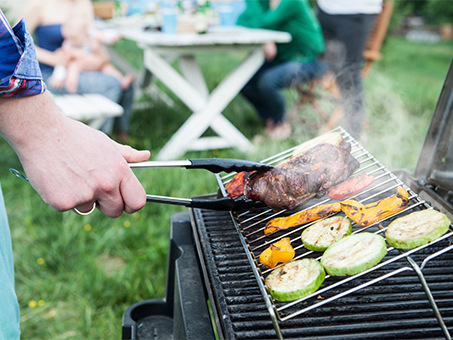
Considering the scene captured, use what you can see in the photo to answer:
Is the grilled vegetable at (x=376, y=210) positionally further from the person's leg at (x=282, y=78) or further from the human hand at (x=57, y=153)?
the person's leg at (x=282, y=78)

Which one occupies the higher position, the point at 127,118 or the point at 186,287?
the point at 186,287

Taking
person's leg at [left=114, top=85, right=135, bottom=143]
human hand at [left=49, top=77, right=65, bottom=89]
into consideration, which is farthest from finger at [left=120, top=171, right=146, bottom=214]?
person's leg at [left=114, top=85, right=135, bottom=143]

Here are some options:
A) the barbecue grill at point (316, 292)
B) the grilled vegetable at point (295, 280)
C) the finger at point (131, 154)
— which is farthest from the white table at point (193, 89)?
the grilled vegetable at point (295, 280)

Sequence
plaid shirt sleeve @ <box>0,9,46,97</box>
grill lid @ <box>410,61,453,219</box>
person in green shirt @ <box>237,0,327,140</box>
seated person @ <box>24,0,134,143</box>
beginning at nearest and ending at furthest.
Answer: plaid shirt sleeve @ <box>0,9,46,97</box>
grill lid @ <box>410,61,453,219</box>
seated person @ <box>24,0,134,143</box>
person in green shirt @ <box>237,0,327,140</box>

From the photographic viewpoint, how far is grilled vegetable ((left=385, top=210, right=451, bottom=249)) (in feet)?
3.95

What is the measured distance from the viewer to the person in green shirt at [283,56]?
16.7 ft

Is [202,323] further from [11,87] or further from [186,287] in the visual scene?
[11,87]

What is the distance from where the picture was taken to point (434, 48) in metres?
16.4

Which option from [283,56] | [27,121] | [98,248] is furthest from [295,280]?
[283,56]

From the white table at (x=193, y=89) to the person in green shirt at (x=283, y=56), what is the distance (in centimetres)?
50

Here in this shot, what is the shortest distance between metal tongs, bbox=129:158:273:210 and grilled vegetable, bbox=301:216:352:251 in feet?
0.83

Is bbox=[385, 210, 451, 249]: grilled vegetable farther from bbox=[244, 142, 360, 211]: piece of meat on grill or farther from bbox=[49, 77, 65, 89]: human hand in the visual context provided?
bbox=[49, 77, 65, 89]: human hand

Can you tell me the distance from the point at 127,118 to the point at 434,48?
51.6 feet

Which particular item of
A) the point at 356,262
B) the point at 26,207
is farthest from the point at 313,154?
the point at 26,207
